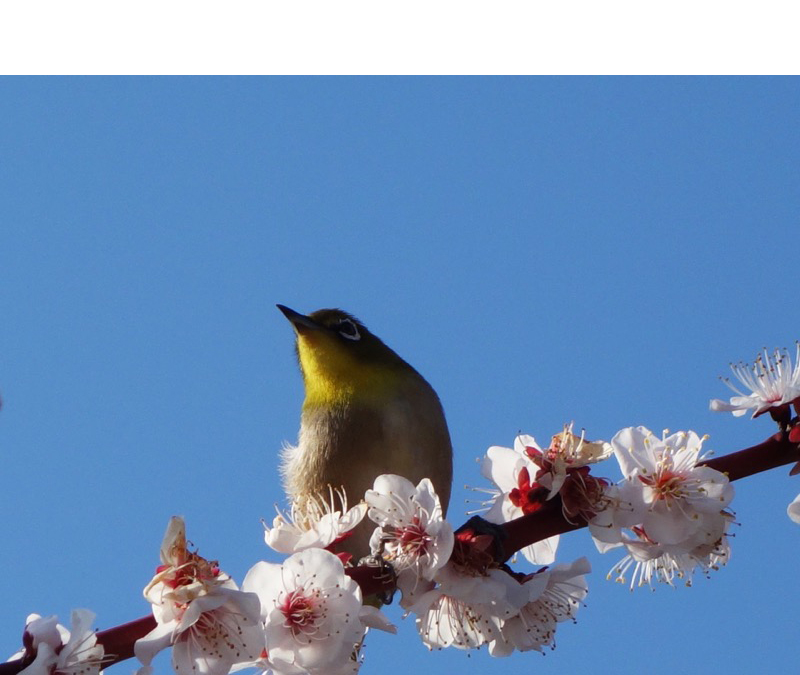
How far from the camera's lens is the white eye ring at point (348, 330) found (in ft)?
24.2

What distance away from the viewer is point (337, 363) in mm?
7145

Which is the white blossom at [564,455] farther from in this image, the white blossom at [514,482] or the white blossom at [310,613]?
the white blossom at [310,613]

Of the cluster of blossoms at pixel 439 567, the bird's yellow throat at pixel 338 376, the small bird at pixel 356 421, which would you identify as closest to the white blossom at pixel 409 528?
the cluster of blossoms at pixel 439 567

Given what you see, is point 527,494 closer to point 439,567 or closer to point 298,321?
point 439,567

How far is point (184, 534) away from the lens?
294 centimetres

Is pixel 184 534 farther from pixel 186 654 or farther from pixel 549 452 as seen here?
pixel 549 452

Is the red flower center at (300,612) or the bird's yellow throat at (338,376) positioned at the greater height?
the bird's yellow throat at (338,376)

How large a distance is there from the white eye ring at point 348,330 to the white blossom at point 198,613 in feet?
14.7

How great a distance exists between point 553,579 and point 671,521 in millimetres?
465

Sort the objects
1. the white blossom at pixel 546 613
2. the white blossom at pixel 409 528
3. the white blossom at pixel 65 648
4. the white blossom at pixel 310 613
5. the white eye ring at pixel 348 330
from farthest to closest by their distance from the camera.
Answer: the white eye ring at pixel 348 330 < the white blossom at pixel 546 613 < the white blossom at pixel 409 528 < the white blossom at pixel 310 613 < the white blossom at pixel 65 648

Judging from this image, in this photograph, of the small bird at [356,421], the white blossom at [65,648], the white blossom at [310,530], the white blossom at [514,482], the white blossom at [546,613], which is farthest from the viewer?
the small bird at [356,421]

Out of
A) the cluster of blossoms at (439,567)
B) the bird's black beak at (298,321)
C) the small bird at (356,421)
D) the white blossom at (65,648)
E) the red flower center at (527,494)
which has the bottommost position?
the white blossom at (65,648)

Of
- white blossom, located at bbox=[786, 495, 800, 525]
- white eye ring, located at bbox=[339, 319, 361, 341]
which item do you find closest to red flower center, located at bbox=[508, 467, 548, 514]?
white blossom, located at bbox=[786, 495, 800, 525]

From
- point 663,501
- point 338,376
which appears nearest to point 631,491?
point 663,501
